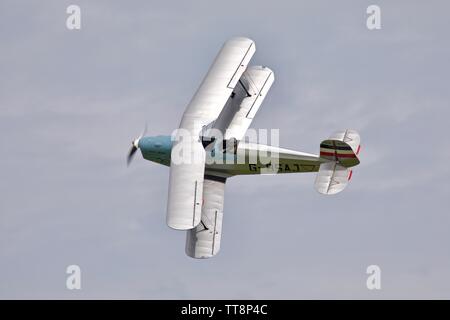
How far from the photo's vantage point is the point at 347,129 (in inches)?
1774

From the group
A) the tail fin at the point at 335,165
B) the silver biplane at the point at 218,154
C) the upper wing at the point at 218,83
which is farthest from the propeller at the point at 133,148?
the tail fin at the point at 335,165

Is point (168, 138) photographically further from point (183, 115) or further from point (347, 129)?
point (347, 129)

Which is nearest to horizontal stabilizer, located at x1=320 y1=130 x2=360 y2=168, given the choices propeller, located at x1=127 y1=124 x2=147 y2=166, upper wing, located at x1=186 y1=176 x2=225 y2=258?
upper wing, located at x1=186 y1=176 x2=225 y2=258

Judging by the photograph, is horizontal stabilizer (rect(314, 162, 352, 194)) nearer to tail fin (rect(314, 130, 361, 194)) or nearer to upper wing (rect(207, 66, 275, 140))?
tail fin (rect(314, 130, 361, 194))

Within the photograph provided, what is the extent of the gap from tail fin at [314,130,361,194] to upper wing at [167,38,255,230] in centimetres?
409

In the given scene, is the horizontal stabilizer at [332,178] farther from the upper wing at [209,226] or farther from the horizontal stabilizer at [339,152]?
the upper wing at [209,226]

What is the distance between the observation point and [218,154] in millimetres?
45469

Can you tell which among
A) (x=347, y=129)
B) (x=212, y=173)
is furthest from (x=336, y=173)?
(x=212, y=173)

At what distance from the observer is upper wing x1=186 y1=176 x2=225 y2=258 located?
44.8 meters

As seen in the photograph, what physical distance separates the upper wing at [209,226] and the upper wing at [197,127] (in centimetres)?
225

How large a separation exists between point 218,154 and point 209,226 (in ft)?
8.44

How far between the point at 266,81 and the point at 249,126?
2.70m

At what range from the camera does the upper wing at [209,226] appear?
147ft

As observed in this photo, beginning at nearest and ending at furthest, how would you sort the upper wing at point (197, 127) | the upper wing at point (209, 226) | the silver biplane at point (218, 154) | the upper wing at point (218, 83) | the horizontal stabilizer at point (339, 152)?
the upper wing at point (197, 127) → the silver biplane at point (218, 154) → the horizontal stabilizer at point (339, 152) → the upper wing at point (209, 226) → the upper wing at point (218, 83)
